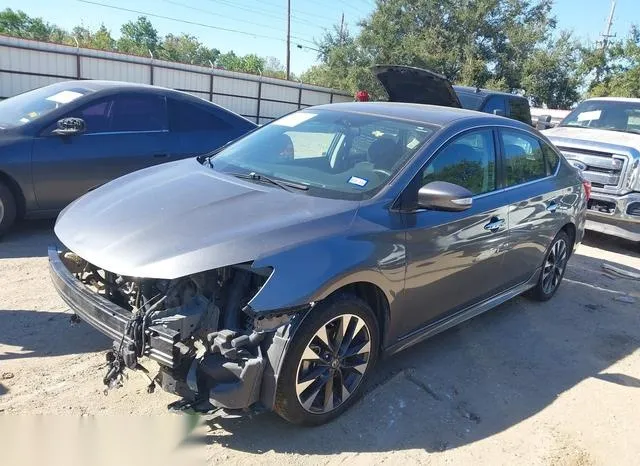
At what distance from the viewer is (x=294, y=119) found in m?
4.43

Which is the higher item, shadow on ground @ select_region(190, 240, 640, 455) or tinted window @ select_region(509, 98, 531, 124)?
tinted window @ select_region(509, 98, 531, 124)

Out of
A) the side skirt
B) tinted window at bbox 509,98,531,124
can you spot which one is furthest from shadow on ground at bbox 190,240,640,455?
tinted window at bbox 509,98,531,124

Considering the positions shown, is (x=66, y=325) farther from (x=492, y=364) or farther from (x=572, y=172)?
(x=572, y=172)

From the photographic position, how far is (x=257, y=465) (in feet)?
8.94

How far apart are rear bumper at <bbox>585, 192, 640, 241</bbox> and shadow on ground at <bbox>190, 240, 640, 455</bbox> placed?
2279 millimetres

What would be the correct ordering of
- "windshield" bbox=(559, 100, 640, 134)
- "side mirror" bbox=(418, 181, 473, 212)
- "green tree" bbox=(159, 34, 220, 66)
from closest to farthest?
"side mirror" bbox=(418, 181, 473, 212) → "windshield" bbox=(559, 100, 640, 134) → "green tree" bbox=(159, 34, 220, 66)

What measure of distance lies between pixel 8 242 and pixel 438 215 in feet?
13.8

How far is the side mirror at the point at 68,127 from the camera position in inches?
219

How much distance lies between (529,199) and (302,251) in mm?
2502

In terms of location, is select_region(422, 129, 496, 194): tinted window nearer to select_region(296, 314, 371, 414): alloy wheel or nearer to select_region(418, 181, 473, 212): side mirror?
select_region(418, 181, 473, 212): side mirror

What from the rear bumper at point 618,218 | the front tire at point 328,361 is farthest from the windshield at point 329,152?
the rear bumper at point 618,218

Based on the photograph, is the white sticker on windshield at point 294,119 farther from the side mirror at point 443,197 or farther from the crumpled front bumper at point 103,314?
the crumpled front bumper at point 103,314

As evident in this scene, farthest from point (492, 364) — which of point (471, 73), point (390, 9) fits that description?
point (390, 9)

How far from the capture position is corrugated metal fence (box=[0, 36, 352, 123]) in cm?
1530
